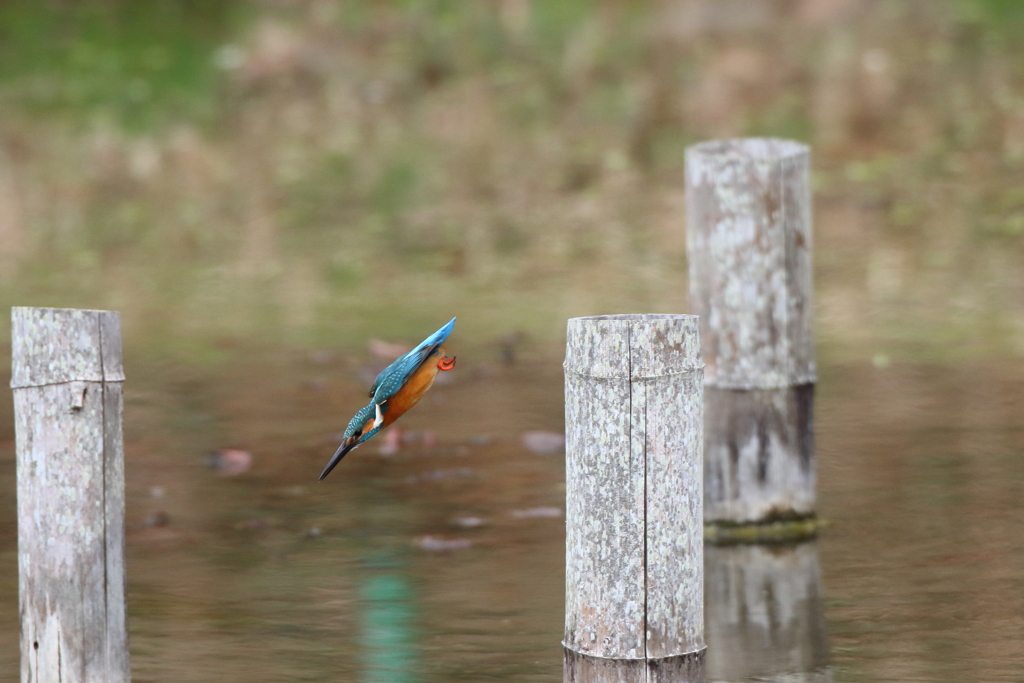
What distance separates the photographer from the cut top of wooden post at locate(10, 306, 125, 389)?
193 inches

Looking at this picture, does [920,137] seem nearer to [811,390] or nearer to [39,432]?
[811,390]

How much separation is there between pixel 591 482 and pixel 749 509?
7.34 ft

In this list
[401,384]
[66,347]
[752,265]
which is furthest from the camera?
[752,265]

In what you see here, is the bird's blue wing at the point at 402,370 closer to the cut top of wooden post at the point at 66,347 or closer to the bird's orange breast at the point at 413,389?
the bird's orange breast at the point at 413,389

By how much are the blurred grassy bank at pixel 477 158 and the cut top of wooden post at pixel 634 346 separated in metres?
5.11

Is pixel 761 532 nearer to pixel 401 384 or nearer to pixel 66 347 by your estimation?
pixel 401 384

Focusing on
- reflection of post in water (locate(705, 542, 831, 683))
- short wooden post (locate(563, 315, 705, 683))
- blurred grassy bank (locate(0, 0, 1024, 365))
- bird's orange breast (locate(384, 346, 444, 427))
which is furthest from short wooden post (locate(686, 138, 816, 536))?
blurred grassy bank (locate(0, 0, 1024, 365))

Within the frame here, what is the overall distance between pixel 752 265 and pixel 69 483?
277 cm

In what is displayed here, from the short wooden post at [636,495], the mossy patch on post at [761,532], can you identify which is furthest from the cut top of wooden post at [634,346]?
the mossy patch on post at [761,532]

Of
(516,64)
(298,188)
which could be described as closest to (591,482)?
(298,188)

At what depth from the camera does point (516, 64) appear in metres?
16.3

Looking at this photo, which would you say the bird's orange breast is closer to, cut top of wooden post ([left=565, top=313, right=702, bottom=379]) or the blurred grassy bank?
cut top of wooden post ([left=565, top=313, right=702, bottom=379])

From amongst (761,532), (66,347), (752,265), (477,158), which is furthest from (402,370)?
(477,158)

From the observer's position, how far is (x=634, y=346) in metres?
4.65
